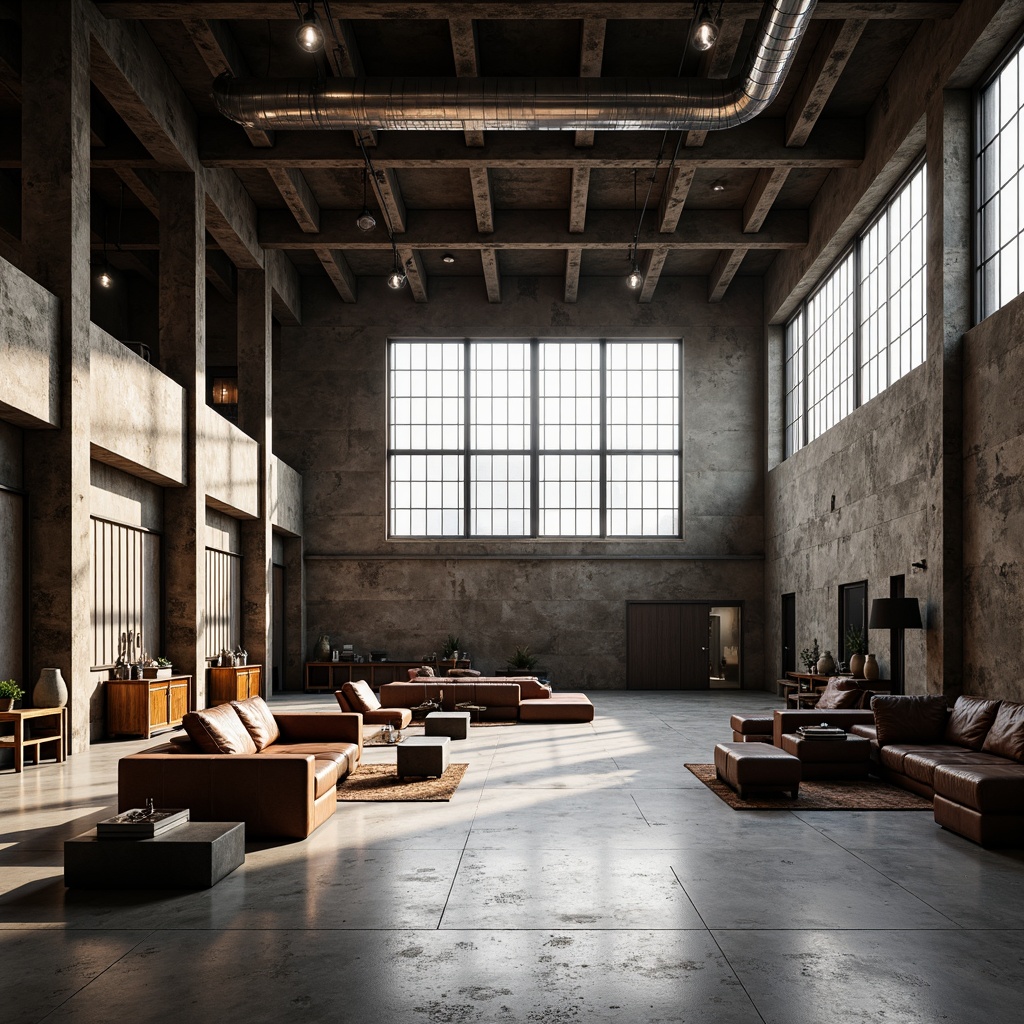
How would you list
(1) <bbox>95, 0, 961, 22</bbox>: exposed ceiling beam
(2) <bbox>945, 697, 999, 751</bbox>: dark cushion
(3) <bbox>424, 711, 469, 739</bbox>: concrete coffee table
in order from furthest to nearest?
(3) <bbox>424, 711, 469, 739</bbox>: concrete coffee table
(1) <bbox>95, 0, 961, 22</bbox>: exposed ceiling beam
(2) <bbox>945, 697, 999, 751</bbox>: dark cushion

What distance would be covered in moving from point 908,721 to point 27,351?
9680 mm

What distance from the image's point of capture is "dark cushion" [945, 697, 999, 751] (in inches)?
356

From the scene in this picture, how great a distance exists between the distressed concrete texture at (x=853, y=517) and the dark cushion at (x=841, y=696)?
83cm

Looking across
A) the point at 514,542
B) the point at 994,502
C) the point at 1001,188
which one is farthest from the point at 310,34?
the point at 514,542

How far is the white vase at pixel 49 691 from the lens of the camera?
10.6 metres

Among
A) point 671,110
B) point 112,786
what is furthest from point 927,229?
point 112,786

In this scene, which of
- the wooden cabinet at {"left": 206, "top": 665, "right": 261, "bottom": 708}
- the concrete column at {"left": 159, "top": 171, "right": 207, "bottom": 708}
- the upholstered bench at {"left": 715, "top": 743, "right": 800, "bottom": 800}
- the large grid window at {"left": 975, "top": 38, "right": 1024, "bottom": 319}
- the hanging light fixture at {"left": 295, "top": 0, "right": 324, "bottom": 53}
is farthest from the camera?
the wooden cabinet at {"left": 206, "top": 665, "right": 261, "bottom": 708}

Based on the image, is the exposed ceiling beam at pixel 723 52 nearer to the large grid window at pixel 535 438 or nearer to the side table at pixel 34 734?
the large grid window at pixel 535 438

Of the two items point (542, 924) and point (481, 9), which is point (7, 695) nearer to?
point (542, 924)

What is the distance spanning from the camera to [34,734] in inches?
421

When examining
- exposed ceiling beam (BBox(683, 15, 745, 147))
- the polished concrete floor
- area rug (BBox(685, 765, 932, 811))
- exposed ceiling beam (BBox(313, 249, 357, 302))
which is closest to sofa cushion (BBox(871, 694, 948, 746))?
area rug (BBox(685, 765, 932, 811))

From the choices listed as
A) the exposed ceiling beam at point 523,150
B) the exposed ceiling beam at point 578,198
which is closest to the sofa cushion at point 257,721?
the exposed ceiling beam at point 523,150

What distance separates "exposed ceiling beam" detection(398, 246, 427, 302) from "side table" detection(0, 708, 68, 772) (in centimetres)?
1157

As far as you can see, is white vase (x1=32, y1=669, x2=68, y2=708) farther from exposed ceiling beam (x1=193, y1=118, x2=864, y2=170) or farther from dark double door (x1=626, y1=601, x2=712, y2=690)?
dark double door (x1=626, y1=601, x2=712, y2=690)
